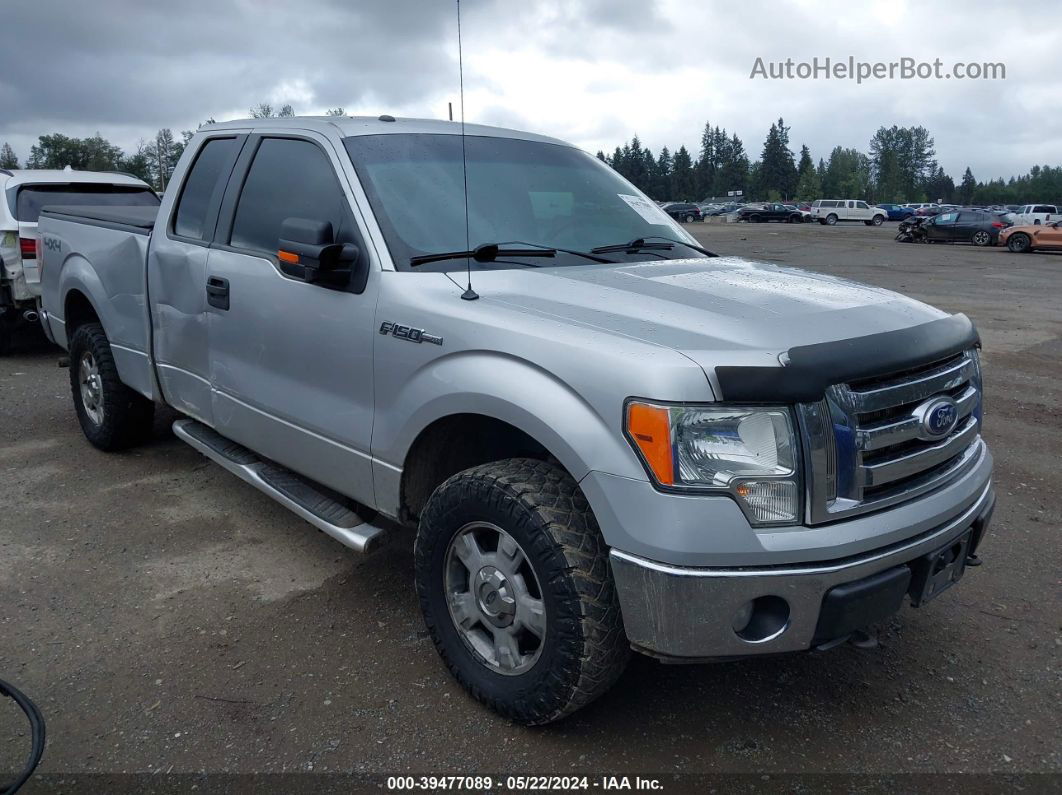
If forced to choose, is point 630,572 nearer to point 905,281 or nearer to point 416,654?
point 416,654

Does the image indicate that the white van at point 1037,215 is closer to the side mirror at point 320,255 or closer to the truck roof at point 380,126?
the truck roof at point 380,126

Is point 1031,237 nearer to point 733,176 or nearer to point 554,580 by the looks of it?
point 554,580

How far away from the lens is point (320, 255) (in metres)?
3.18

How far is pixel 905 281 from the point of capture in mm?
17969

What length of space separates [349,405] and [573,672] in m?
1.36

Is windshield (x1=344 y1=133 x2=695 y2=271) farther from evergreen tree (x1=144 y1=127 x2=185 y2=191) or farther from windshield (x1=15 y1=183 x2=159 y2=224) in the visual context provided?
evergreen tree (x1=144 y1=127 x2=185 y2=191)

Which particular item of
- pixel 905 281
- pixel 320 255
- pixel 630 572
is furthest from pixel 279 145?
pixel 905 281

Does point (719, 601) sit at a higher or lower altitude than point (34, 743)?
higher

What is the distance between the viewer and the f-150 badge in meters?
2.97

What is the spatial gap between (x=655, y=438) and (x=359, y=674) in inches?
60.9

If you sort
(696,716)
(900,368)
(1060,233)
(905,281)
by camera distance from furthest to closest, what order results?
(1060,233) < (905,281) < (696,716) < (900,368)

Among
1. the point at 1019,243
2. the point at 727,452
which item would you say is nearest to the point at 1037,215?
the point at 1019,243

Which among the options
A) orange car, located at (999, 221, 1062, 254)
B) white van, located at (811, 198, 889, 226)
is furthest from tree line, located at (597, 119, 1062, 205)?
orange car, located at (999, 221, 1062, 254)

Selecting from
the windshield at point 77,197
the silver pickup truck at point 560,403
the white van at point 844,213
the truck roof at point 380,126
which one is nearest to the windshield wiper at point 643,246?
the silver pickup truck at point 560,403
